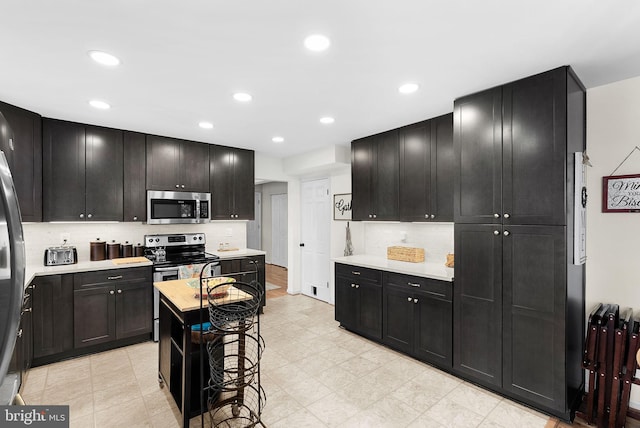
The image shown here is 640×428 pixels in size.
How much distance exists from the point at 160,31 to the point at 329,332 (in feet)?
11.6

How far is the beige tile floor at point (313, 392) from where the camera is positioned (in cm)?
221

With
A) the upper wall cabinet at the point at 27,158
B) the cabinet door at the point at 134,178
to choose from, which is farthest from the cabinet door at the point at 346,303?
the upper wall cabinet at the point at 27,158

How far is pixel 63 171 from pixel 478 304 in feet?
14.9

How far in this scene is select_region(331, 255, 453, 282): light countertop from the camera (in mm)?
2939

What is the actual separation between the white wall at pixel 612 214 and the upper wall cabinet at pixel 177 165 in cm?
443

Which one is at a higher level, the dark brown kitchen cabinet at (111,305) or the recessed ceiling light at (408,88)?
the recessed ceiling light at (408,88)

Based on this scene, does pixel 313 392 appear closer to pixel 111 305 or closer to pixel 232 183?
pixel 111 305

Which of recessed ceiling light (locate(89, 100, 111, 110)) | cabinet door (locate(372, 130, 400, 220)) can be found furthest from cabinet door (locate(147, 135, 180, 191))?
cabinet door (locate(372, 130, 400, 220))

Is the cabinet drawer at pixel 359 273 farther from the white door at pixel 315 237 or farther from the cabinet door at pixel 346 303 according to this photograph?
the white door at pixel 315 237

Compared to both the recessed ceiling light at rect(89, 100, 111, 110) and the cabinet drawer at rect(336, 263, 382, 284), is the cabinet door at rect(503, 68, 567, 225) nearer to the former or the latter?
the cabinet drawer at rect(336, 263, 382, 284)

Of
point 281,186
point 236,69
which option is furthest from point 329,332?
point 281,186

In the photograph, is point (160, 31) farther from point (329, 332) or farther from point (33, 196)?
point (329, 332)

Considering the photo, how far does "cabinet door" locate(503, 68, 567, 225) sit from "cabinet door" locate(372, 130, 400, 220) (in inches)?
53.5

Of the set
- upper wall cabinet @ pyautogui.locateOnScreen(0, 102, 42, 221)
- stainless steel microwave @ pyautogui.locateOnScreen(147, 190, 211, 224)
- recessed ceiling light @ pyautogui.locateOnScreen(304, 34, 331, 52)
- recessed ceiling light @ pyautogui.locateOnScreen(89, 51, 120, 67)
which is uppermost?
recessed ceiling light @ pyautogui.locateOnScreen(89, 51, 120, 67)
